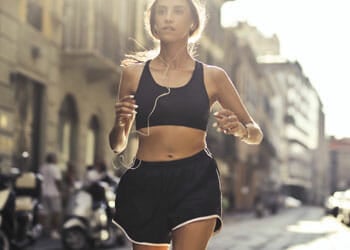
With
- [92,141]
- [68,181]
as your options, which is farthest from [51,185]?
[92,141]

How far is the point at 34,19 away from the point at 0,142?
360cm

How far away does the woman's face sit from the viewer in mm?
3336

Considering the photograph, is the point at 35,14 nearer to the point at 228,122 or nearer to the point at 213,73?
the point at 213,73

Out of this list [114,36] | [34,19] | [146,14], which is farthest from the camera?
[114,36]

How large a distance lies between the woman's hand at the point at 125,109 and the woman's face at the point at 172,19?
335mm

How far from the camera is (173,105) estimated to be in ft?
10.6

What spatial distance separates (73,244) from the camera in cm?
1234

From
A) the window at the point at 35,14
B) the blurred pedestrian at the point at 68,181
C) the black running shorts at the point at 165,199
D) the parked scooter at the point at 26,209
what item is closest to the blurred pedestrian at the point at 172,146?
the black running shorts at the point at 165,199

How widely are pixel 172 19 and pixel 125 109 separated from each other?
0.44m

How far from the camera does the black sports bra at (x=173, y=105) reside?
3.22m

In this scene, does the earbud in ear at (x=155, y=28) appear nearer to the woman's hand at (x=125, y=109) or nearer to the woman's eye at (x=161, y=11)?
the woman's eye at (x=161, y=11)

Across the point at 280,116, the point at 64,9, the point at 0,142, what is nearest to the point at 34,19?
the point at 64,9

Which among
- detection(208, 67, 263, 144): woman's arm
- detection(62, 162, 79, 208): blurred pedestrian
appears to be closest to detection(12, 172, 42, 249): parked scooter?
detection(62, 162, 79, 208): blurred pedestrian

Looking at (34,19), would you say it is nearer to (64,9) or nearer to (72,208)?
(64,9)
